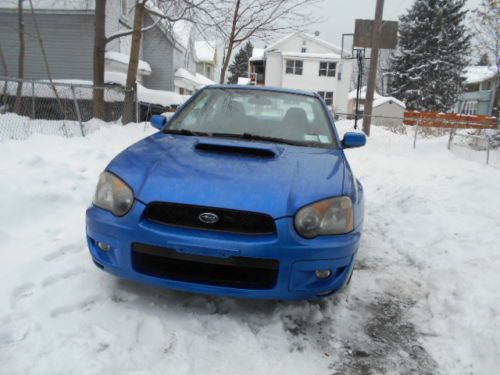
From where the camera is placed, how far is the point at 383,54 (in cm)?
7000

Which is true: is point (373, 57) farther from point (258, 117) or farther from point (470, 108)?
point (470, 108)

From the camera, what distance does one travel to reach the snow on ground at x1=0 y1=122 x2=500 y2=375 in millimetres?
2266

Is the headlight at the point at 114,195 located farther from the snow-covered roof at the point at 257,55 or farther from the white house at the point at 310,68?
the snow-covered roof at the point at 257,55

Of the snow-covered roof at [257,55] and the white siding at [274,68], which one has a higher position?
the snow-covered roof at [257,55]

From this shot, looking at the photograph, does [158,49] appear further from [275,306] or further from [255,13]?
[275,306]

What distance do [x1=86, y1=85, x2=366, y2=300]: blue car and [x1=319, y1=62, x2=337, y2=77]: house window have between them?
43.5 metres

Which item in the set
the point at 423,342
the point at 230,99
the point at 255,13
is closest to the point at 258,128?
the point at 230,99

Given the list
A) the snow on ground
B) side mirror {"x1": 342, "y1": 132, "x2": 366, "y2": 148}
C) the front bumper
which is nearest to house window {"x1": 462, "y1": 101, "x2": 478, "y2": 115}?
the snow on ground

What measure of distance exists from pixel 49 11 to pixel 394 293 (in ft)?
63.2

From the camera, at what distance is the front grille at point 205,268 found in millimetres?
2424

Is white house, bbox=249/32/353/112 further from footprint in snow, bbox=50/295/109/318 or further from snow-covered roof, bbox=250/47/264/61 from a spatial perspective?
footprint in snow, bbox=50/295/109/318

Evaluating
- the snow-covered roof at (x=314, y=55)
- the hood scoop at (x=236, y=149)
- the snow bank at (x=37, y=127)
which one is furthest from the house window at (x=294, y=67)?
the hood scoop at (x=236, y=149)

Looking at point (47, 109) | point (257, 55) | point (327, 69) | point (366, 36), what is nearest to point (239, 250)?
point (47, 109)

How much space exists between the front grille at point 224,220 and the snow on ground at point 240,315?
1.99ft
